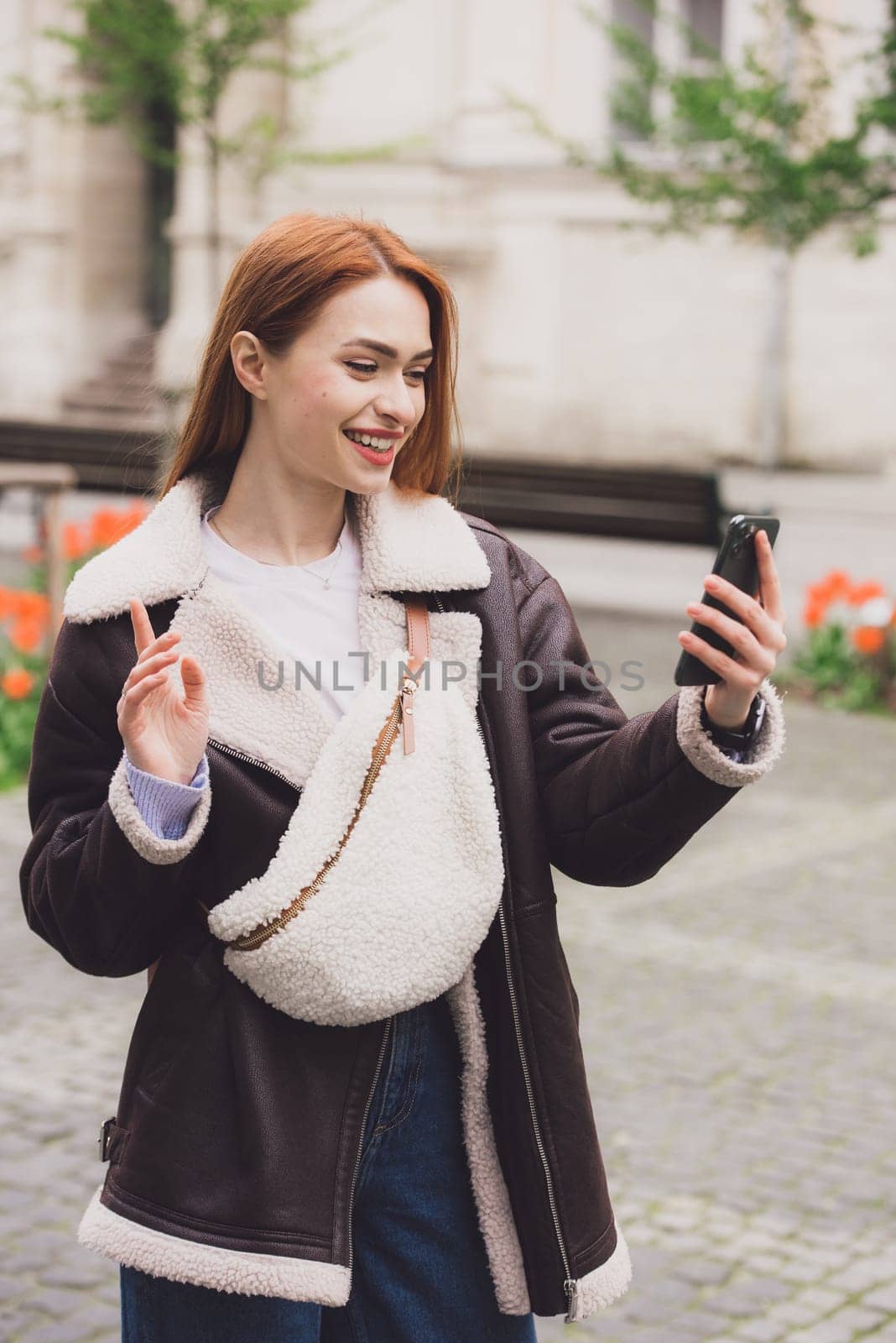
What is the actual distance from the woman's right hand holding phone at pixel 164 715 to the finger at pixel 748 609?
0.53 metres

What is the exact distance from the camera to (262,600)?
208 centimetres

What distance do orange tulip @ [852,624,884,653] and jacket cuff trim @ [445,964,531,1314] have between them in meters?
7.48

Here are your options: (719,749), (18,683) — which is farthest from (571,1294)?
(18,683)

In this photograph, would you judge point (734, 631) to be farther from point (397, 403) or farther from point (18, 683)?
point (18, 683)

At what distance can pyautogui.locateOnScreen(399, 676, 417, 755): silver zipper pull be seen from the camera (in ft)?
6.48

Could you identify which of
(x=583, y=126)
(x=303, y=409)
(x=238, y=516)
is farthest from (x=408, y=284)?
(x=583, y=126)

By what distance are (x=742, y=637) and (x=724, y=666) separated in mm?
37

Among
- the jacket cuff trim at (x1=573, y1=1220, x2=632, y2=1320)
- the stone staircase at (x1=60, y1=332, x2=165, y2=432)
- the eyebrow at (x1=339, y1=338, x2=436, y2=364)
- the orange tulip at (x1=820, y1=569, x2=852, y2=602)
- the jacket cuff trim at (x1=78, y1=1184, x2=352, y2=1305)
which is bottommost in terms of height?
the stone staircase at (x1=60, y1=332, x2=165, y2=432)

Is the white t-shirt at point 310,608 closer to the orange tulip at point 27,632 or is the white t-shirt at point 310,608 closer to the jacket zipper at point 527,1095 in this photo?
the jacket zipper at point 527,1095

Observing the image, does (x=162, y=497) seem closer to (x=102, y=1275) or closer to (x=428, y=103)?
(x=102, y=1275)

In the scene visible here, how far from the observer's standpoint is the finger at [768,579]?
1848 mm

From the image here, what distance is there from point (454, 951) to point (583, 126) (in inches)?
722

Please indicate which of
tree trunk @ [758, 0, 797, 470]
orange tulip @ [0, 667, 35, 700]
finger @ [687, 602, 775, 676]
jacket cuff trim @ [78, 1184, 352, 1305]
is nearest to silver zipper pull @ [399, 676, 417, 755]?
finger @ [687, 602, 775, 676]

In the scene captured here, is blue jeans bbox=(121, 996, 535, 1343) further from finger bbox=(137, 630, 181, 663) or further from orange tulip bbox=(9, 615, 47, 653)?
orange tulip bbox=(9, 615, 47, 653)
